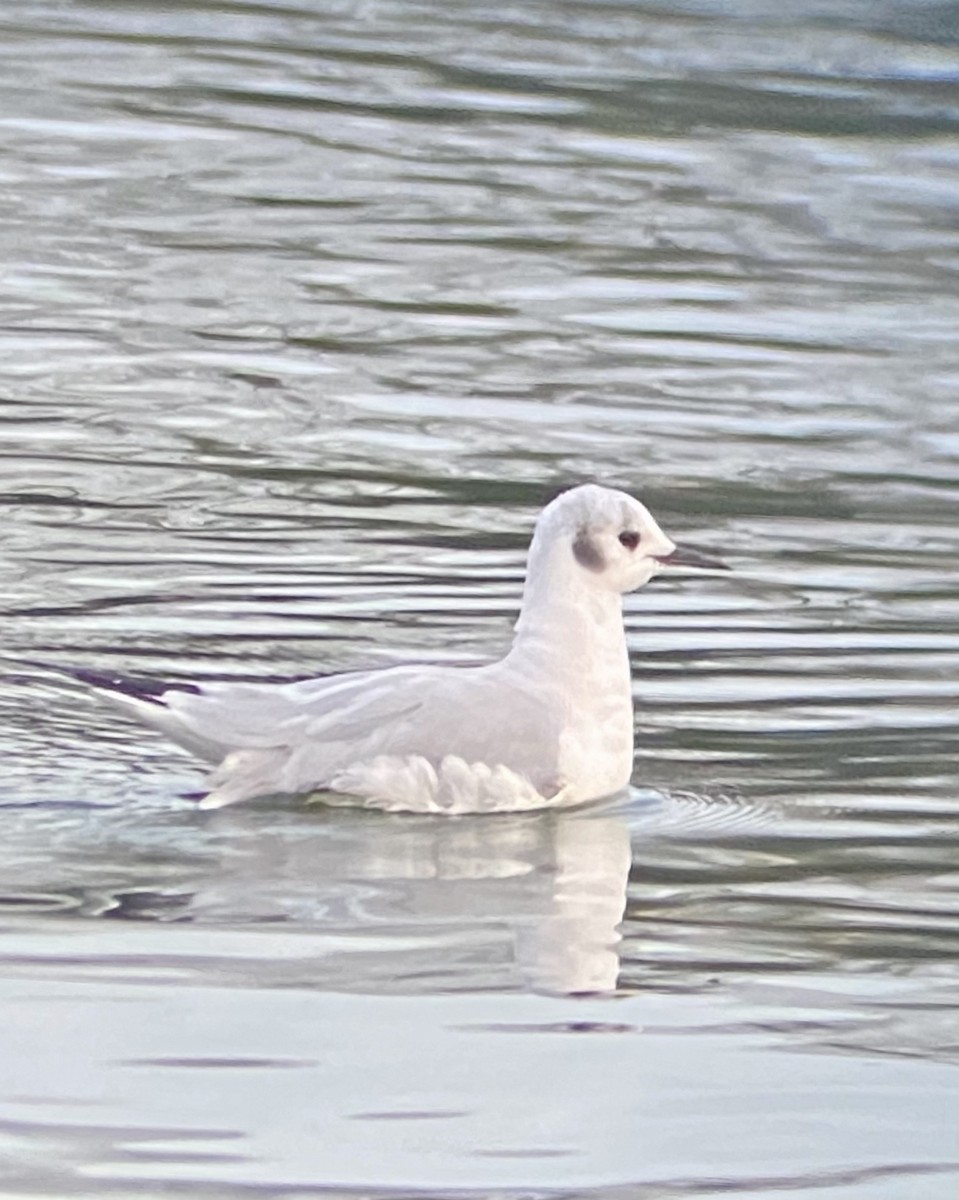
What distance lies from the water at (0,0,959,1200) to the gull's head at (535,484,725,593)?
558 mm

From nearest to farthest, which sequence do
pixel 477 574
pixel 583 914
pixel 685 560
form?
pixel 583 914
pixel 685 560
pixel 477 574

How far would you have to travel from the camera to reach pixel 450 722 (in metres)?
8.83

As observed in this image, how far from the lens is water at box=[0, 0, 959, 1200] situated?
656 centimetres

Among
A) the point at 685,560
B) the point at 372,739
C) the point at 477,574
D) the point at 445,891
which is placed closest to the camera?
the point at 445,891

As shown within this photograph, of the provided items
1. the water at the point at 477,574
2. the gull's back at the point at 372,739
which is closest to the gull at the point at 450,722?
the gull's back at the point at 372,739

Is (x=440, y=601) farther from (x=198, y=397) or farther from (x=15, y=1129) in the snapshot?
(x=15, y=1129)

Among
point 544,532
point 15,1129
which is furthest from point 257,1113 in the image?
point 544,532

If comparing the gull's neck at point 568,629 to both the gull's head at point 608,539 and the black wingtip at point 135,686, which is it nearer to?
the gull's head at point 608,539

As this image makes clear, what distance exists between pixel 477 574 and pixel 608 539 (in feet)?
7.22

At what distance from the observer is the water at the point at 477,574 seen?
21.5 feet

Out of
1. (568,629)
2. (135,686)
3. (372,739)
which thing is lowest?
(372,739)

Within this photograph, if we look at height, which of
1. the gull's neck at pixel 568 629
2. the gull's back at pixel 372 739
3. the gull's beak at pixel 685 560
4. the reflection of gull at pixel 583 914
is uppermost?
the gull's beak at pixel 685 560

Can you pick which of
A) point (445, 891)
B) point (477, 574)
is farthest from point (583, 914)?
point (477, 574)

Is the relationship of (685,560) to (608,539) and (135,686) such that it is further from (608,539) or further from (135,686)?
(135,686)
